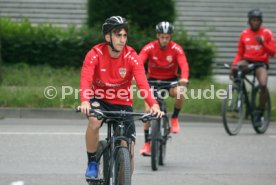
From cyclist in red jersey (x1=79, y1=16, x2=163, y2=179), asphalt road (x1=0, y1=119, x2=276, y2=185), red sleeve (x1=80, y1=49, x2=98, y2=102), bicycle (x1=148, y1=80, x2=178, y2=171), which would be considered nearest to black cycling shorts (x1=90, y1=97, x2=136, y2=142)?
cyclist in red jersey (x1=79, y1=16, x2=163, y2=179)

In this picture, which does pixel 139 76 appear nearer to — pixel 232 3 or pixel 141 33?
pixel 141 33

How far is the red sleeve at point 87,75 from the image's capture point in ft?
26.0

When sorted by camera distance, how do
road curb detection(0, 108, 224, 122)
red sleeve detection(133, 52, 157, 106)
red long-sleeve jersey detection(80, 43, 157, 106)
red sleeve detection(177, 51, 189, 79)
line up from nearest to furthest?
red sleeve detection(133, 52, 157, 106)
red long-sleeve jersey detection(80, 43, 157, 106)
red sleeve detection(177, 51, 189, 79)
road curb detection(0, 108, 224, 122)

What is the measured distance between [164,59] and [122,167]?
453 cm

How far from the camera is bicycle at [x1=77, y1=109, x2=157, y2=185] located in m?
7.47

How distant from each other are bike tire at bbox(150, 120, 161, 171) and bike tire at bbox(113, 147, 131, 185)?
319 cm

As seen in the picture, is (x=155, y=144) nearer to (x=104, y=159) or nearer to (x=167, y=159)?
(x=167, y=159)

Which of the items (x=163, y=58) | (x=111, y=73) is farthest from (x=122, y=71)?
(x=163, y=58)

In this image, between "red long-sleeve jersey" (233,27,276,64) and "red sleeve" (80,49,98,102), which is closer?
"red sleeve" (80,49,98,102)

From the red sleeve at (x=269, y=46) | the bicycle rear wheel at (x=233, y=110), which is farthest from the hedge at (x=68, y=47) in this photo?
the bicycle rear wheel at (x=233, y=110)

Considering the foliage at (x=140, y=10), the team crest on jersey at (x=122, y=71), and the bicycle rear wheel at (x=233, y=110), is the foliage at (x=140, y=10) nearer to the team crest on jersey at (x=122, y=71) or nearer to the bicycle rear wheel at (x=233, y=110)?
the bicycle rear wheel at (x=233, y=110)

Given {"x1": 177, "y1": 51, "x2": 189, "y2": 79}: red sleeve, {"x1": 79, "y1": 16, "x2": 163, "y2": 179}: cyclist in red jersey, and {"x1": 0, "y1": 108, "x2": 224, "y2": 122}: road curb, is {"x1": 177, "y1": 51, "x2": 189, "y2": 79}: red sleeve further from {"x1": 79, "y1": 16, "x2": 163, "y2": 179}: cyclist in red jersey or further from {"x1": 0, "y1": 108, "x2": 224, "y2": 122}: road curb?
{"x1": 0, "y1": 108, "x2": 224, "y2": 122}: road curb

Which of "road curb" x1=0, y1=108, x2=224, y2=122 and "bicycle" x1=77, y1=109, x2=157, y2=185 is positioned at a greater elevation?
"bicycle" x1=77, y1=109, x2=157, y2=185

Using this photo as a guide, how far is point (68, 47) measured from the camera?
21906mm
